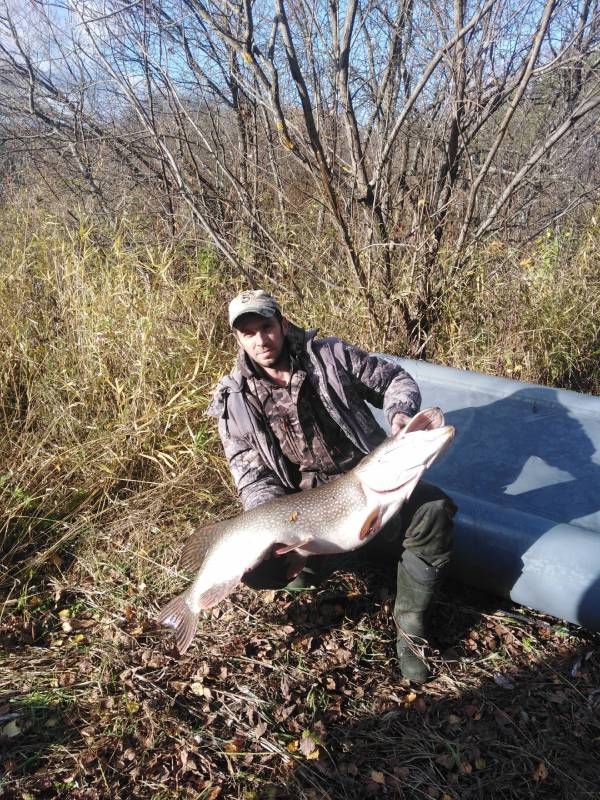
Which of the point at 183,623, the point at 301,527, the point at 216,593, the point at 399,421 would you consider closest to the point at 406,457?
the point at 399,421

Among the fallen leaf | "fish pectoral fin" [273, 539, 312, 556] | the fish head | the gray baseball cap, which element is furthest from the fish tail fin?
the fallen leaf

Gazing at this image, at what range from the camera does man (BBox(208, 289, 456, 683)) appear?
7.73 ft

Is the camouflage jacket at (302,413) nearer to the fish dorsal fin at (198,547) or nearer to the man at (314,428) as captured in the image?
the man at (314,428)

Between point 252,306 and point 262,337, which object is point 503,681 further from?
point 252,306

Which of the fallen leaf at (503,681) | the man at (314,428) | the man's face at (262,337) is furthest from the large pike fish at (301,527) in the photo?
the fallen leaf at (503,681)

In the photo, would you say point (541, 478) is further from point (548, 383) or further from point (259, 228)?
point (259, 228)

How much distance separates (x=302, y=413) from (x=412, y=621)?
99cm

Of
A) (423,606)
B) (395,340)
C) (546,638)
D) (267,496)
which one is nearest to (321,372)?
(267,496)

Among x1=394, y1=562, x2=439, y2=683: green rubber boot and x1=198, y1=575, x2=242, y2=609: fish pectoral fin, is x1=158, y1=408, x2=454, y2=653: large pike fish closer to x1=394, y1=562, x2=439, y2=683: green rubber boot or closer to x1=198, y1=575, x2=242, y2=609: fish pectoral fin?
x1=198, y1=575, x2=242, y2=609: fish pectoral fin

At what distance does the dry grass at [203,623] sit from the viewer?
2.08m

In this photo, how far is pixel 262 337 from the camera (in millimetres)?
2387

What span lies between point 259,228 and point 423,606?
11.3ft

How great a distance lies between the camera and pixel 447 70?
428 cm

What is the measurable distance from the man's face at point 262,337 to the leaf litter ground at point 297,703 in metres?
1.19
